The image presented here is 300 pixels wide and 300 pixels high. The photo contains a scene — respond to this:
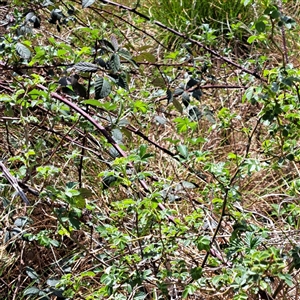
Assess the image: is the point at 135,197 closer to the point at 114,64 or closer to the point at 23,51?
the point at 114,64

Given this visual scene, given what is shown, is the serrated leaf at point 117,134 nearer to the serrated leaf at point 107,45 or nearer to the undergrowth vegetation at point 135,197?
the undergrowth vegetation at point 135,197

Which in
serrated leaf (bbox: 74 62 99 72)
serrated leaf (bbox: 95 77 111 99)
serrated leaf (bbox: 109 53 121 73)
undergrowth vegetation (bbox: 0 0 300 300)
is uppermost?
serrated leaf (bbox: 109 53 121 73)

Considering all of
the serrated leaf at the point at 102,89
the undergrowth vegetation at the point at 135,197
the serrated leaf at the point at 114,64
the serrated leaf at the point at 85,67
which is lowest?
the undergrowth vegetation at the point at 135,197

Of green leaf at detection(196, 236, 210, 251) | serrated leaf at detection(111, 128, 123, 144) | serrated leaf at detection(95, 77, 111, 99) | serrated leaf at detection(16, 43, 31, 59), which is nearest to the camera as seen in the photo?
green leaf at detection(196, 236, 210, 251)

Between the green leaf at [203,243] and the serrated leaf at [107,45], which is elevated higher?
the serrated leaf at [107,45]

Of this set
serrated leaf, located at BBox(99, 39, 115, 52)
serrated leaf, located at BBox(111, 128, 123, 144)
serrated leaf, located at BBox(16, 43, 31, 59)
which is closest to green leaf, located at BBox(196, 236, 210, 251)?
serrated leaf, located at BBox(111, 128, 123, 144)

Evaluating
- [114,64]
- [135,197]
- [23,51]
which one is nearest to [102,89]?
[114,64]

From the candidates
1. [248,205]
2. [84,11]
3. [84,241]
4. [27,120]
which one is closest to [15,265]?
[84,241]

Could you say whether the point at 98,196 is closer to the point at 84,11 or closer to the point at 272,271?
the point at 272,271

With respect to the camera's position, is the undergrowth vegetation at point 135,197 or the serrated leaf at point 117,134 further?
the serrated leaf at point 117,134

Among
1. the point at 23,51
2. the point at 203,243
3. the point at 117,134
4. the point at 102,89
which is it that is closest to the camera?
the point at 203,243

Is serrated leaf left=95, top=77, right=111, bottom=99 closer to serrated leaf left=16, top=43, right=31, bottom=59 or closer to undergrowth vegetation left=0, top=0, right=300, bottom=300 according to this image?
undergrowth vegetation left=0, top=0, right=300, bottom=300

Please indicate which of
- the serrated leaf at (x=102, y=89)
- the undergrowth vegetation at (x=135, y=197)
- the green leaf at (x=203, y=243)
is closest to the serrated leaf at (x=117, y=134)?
the undergrowth vegetation at (x=135, y=197)

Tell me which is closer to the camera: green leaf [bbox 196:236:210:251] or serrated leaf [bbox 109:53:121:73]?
green leaf [bbox 196:236:210:251]
